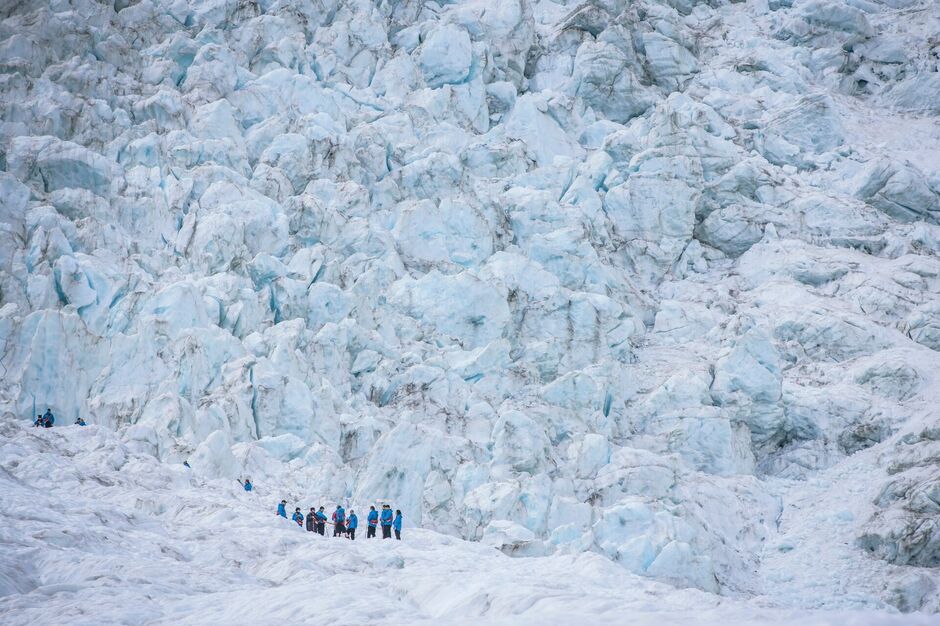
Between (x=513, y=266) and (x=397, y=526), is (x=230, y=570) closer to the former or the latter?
(x=397, y=526)

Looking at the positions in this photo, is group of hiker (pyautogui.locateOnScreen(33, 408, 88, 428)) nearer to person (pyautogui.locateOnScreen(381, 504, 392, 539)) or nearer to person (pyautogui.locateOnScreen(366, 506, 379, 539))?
person (pyautogui.locateOnScreen(366, 506, 379, 539))

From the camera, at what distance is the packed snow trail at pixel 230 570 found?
992 centimetres

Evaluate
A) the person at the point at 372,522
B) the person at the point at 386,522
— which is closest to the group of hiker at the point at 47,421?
the person at the point at 372,522

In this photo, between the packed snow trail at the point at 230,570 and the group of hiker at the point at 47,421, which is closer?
the packed snow trail at the point at 230,570

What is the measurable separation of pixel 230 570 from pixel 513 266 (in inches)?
987

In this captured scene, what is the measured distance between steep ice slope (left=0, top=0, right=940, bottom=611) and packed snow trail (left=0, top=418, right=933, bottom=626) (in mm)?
4914

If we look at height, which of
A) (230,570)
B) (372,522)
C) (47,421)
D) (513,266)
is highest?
(230,570)

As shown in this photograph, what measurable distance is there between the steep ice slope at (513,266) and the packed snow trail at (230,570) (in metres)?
4.91

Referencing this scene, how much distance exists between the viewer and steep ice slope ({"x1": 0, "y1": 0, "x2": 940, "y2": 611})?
26297 millimetres

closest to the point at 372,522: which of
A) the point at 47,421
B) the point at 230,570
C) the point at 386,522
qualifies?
the point at 386,522

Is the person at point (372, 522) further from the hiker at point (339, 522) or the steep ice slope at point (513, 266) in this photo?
the steep ice slope at point (513, 266)

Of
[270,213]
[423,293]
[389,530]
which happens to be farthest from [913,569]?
[270,213]

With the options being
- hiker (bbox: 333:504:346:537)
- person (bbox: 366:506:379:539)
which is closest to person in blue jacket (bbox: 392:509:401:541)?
person (bbox: 366:506:379:539)

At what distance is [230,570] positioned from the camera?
44.2ft
